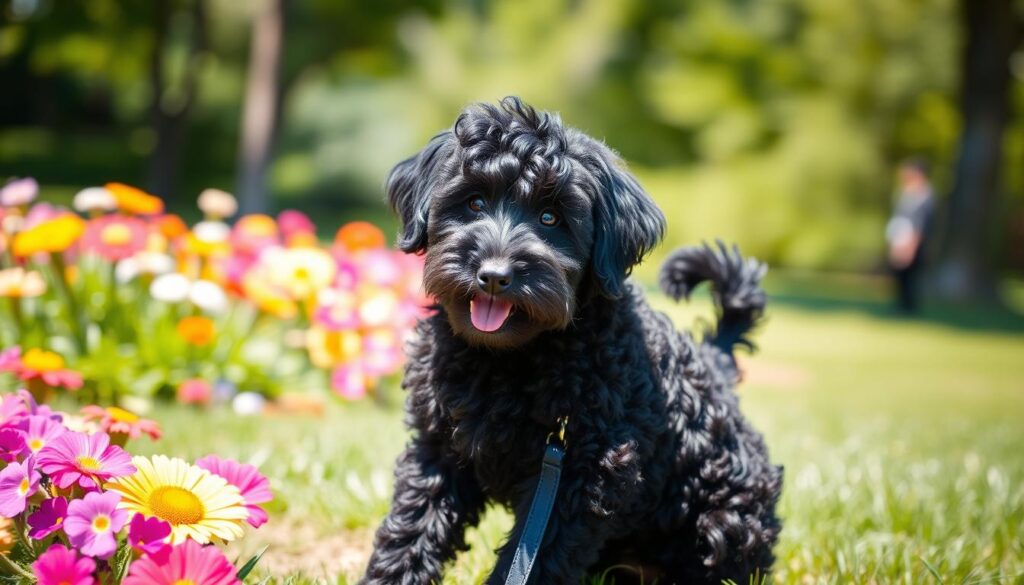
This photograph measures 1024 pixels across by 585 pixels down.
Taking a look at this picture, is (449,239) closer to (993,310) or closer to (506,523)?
(506,523)

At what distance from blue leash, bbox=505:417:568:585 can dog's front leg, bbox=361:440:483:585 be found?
0.28 metres

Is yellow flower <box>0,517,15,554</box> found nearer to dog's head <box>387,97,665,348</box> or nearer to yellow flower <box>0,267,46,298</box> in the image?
dog's head <box>387,97,665,348</box>

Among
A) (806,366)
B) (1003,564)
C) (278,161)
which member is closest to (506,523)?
(1003,564)

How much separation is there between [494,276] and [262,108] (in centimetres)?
1530

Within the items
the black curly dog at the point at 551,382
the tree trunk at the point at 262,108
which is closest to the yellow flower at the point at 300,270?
the black curly dog at the point at 551,382

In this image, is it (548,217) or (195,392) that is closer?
(548,217)

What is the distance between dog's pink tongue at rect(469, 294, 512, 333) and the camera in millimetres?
2490

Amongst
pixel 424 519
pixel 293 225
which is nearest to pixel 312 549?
pixel 424 519

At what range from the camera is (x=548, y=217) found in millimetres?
2732

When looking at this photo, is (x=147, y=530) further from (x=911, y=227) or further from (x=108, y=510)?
(x=911, y=227)

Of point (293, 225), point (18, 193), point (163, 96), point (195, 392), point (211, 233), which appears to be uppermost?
point (163, 96)

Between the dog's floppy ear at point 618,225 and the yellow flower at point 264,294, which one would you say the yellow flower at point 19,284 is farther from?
the dog's floppy ear at point 618,225

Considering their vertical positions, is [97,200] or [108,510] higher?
[97,200]

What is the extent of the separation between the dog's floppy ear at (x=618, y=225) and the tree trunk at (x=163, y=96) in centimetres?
2213
